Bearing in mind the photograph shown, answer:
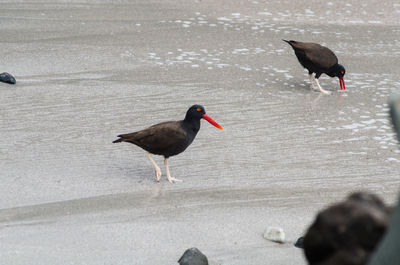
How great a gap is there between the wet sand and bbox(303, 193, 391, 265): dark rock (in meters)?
2.29

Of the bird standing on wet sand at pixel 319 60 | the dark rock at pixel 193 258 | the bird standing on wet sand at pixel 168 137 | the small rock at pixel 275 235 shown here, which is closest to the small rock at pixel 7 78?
the bird standing on wet sand at pixel 168 137

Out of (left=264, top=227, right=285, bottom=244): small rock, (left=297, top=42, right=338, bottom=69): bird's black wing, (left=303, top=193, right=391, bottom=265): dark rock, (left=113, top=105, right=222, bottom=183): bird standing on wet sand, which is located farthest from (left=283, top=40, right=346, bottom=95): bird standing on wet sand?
(left=303, top=193, right=391, bottom=265): dark rock

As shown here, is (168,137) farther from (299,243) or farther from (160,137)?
(299,243)

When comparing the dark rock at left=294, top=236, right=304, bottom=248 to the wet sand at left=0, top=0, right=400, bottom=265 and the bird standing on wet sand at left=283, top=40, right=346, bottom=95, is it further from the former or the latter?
the bird standing on wet sand at left=283, top=40, right=346, bottom=95

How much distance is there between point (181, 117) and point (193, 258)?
3.41 m

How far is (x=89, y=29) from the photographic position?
10.4 m

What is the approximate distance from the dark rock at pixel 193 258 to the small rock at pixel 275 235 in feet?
2.03

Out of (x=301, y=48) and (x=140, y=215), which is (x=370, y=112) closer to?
(x=301, y=48)

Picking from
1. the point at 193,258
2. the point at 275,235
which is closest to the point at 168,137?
the point at 275,235

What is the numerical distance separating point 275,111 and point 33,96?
2.80 metres

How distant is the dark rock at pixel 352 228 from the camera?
1732 millimetres

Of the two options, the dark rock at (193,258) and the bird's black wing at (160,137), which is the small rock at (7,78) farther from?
the dark rock at (193,258)

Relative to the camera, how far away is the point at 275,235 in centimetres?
434

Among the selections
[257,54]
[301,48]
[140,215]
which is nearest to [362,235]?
[140,215]
